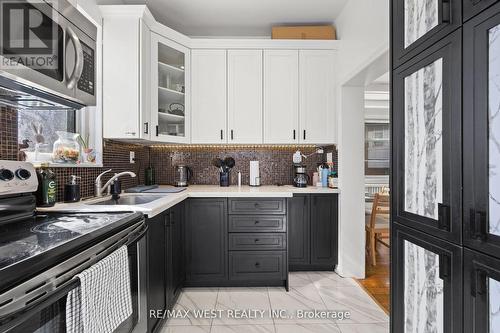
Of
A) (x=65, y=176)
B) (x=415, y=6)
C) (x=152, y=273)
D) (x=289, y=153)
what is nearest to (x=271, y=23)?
(x=289, y=153)

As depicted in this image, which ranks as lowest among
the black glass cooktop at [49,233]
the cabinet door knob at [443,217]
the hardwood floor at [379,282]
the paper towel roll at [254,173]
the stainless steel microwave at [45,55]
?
the hardwood floor at [379,282]

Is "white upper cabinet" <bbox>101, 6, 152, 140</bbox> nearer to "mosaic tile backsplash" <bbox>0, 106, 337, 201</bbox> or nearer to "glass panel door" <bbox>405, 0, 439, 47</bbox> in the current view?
"mosaic tile backsplash" <bbox>0, 106, 337, 201</bbox>

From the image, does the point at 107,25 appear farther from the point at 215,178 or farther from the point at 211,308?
the point at 211,308

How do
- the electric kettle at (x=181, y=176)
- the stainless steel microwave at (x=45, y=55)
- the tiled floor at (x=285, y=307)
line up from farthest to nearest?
the electric kettle at (x=181, y=176) < the tiled floor at (x=285, y=307) < the stainless steel microwave at (x=45, y=55)

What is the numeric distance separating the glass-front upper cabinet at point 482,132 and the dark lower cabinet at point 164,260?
5.06 ft

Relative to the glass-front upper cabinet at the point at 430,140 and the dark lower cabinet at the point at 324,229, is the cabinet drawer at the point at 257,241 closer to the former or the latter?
the dark lower cabinet at the point at 324,229

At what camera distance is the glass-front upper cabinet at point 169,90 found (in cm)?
263

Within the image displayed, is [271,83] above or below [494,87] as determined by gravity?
above

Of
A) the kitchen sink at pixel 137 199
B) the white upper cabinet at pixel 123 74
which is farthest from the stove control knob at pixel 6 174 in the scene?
the white upper cabinet at pixel 123 74

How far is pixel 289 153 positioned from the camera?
11.0ft

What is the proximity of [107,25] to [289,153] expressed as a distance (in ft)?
7.35

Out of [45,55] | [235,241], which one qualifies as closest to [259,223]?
[235,241]

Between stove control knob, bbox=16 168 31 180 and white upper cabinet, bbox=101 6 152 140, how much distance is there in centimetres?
102

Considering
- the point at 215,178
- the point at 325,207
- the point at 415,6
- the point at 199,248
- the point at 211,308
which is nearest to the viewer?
the point at 415,6
